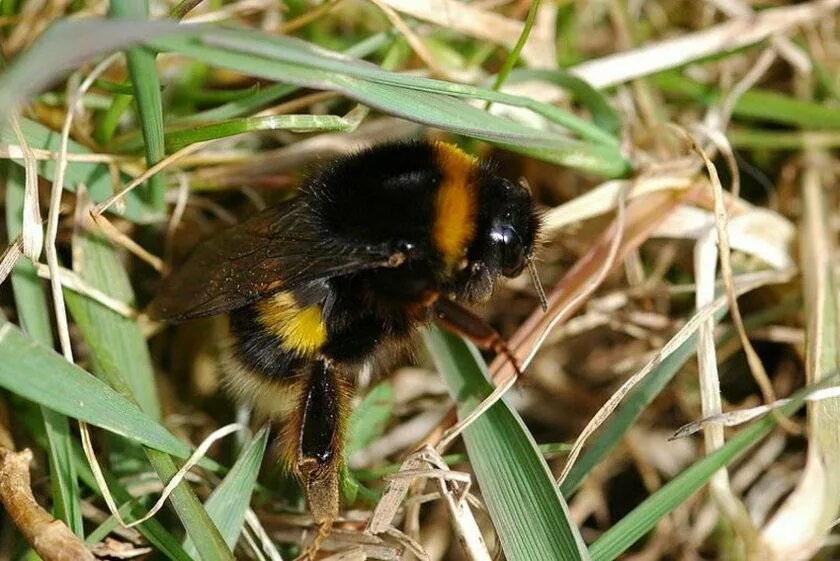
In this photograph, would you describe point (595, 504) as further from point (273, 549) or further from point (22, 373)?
point (22, 373)

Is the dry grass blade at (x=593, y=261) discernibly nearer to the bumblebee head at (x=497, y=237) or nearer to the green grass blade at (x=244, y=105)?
the bumblebee head at (x=497, y=237)

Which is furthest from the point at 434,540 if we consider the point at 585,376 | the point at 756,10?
the point at 756,10

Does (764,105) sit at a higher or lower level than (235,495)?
higher

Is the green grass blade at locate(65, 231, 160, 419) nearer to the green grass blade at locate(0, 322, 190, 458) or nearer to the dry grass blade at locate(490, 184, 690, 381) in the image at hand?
the green grass blade at locate(0, 322, 190, 458)

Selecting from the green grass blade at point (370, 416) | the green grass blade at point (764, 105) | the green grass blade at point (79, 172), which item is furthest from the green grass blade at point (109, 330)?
the green grass blade at point (764, 105)

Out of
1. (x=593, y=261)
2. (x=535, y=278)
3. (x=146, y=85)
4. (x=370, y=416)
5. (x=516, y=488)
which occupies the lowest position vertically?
(x=370, y=416)

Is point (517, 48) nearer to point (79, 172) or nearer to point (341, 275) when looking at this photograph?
point (341, 275)

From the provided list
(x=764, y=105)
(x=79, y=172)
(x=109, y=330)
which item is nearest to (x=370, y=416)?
(x=109, y=330)
